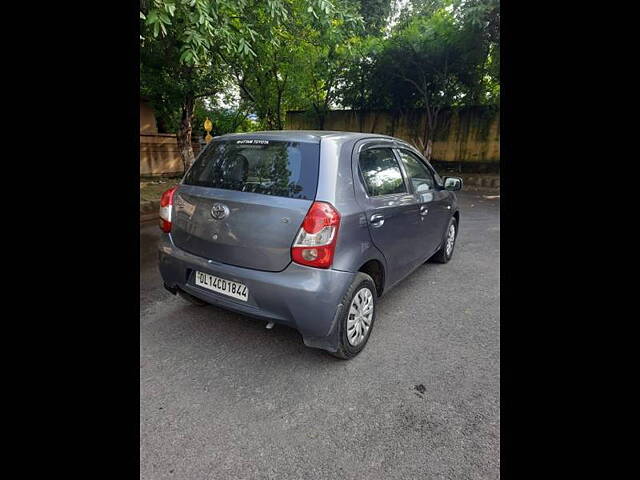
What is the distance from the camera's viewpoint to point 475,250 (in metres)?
5.09

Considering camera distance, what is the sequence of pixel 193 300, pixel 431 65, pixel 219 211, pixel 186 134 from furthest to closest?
pixel 431 65 < pixel 186 134 < pixel 193 300 < pixel 219 211

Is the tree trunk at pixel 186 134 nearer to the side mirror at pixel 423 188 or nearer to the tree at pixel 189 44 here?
the tree at pixel 189 44

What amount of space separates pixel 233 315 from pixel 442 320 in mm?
1806

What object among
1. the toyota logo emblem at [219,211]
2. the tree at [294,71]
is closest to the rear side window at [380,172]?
the toyota logo emblem at [219,211]

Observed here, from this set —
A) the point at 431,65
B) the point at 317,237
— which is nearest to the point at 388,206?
the point at 317,237

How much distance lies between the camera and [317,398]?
6.96ft

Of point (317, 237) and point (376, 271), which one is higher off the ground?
point (317, 237)

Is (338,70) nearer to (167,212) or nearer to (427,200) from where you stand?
(427,200)

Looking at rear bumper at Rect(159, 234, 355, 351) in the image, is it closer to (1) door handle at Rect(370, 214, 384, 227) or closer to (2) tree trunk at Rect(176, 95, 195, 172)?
(1) door handle at Rect(370, 214, 384, 227)

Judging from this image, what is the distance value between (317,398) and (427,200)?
6.82 feet

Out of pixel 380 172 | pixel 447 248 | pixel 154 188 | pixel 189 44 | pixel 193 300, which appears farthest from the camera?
pixel 154 188
